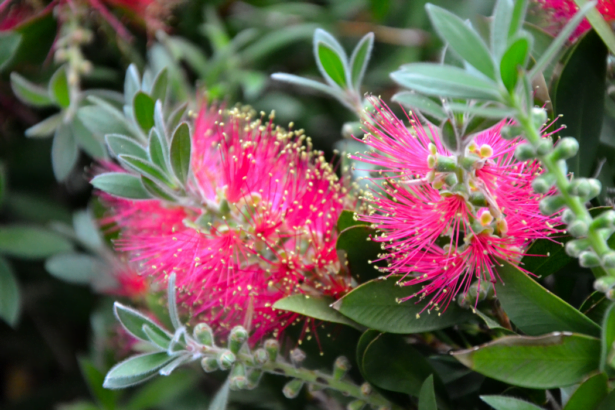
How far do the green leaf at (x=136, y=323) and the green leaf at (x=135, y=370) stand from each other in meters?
0.03

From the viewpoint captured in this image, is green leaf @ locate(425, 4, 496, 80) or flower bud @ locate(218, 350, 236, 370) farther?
flower bud @ locate(218, 350, 236, 370)

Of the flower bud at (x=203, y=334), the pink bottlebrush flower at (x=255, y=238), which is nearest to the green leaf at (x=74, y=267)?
the pink bottlebrush flower at (x=255, y=238)

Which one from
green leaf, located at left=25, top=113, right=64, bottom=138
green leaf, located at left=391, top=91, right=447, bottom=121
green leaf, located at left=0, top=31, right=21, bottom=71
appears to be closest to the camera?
green leaf, located at left=391, top=91, right=447, bottom=121

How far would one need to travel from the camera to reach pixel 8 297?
123cm

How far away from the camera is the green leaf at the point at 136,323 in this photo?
76 cm

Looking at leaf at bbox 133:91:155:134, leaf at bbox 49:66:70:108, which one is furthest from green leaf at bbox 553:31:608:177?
leaf at bbox 49:66:70:108

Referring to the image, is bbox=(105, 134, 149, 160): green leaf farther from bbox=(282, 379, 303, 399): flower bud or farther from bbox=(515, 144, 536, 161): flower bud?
bbox=(515, 144, 536, 161): flower bud

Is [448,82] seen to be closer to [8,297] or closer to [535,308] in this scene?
[535,308]

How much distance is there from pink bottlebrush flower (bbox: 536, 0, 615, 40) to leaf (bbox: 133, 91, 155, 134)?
733mm

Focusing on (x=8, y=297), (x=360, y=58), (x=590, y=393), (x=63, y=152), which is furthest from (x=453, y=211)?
(x=8, y=297)

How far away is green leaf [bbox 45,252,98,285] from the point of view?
1.35 meters

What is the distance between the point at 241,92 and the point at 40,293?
977 mm

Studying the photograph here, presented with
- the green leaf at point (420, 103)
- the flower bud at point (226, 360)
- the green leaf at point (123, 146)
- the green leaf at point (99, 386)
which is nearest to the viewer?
the green leaf at point (420, 103)

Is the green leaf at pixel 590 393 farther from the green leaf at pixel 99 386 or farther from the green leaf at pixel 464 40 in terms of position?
the green leaf at pixel 99 386
